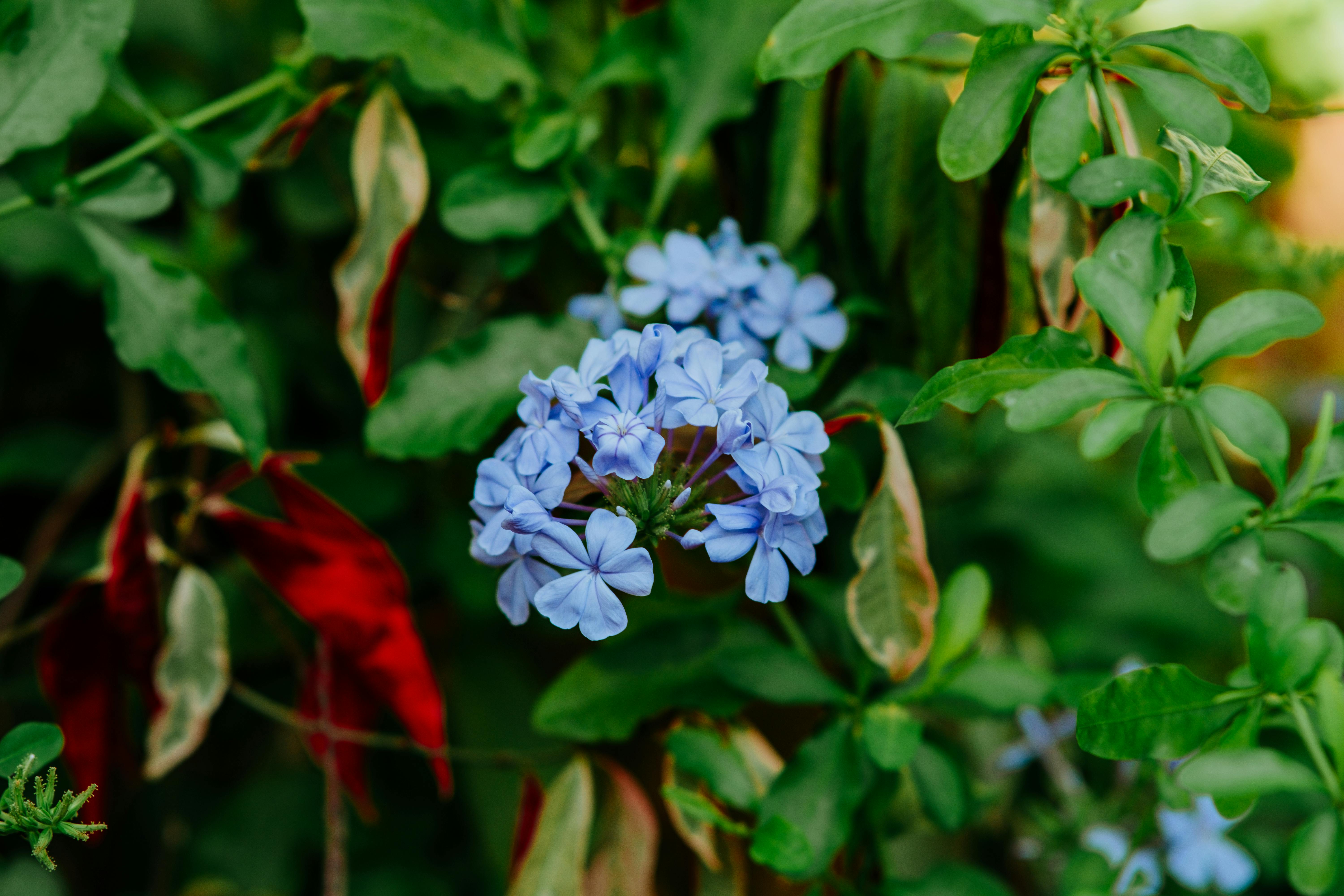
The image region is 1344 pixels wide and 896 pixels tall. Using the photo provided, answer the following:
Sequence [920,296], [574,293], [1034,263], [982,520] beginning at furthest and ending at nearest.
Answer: [982,520] < [574,293] < [920,296] < [1034,263]

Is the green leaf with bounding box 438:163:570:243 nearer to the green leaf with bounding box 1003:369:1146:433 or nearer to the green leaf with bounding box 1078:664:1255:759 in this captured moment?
the green leaf with bounding box 1003:369:1146:433

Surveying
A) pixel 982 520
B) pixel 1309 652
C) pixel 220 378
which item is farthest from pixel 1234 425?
pixel 982 520

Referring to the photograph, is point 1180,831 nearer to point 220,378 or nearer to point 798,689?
point 798,689

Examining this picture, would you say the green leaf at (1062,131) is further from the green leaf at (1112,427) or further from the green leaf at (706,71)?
the green leaf at (706,71)

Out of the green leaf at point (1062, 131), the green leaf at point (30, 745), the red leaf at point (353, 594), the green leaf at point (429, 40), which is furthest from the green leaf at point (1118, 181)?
the green leaf at point (30, 745)

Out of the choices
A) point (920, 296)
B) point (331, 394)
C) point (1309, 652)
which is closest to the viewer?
point (1309, 652)

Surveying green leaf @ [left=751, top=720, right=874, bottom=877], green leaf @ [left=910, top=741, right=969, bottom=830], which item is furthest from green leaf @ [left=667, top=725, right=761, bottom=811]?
green leaf @ [left=910, top=741, right=969, bottom=830]
